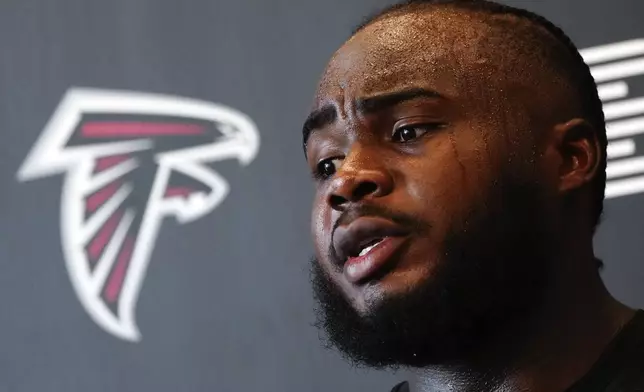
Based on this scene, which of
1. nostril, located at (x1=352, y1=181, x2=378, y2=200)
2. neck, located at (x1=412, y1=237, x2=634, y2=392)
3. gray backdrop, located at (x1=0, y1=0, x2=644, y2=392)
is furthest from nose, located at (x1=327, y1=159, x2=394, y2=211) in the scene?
gray backdrop, located at (x1=0, y1=0, x2=644, y2=392)

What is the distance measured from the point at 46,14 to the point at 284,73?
0.49 metres

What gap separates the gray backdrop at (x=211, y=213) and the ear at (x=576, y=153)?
66 cm

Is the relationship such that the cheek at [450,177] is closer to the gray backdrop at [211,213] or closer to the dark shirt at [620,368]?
the dark shirt at [620,368]

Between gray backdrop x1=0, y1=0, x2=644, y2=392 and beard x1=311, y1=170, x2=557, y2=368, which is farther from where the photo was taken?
gray backdrop x1=0, y1=0, x2=644, y2=392

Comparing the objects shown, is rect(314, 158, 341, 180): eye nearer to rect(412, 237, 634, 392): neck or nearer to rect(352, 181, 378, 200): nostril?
rect(352, 181, 378, 200): nostril

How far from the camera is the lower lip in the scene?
25.9 inches

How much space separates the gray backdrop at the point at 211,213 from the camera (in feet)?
4.63

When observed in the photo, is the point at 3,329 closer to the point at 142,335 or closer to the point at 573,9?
the point at 142,335

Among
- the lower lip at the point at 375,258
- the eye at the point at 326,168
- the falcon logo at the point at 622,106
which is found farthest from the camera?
the falcon logo at the point at 622,106

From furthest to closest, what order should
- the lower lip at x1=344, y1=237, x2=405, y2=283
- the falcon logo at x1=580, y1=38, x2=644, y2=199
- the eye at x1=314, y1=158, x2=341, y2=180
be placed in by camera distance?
1. the falcon logo at x1=580, y1=38, x2=644, y2=199
2. the eye at x1=314, y1=158, x2=341, y2=180
3. the lower lip at x1=344, y1=237, x2=405, y2=283

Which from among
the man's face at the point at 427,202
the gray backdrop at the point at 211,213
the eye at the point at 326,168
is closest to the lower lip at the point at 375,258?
the man's face at the point at 427,202

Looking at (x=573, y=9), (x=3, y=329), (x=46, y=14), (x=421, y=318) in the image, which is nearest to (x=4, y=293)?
(x=3, y=329)

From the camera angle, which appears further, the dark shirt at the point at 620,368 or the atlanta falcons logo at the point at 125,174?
the atlanta falcons logo at the point at 125,174

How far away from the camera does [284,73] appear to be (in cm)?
150
